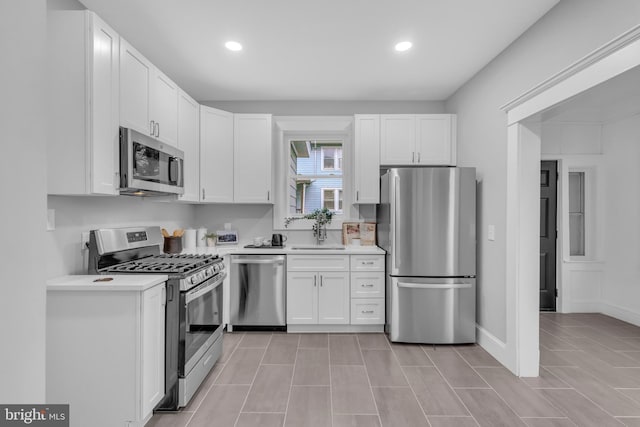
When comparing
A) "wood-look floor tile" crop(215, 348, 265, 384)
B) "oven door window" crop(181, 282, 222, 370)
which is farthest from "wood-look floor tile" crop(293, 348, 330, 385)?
"oven door window" crop(181, 282, 222, 370)

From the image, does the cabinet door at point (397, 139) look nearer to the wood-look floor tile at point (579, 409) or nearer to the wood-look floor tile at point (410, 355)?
the wood-look floor tile at point (410, 355)

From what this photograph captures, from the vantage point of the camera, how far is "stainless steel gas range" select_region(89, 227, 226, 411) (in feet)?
7.09

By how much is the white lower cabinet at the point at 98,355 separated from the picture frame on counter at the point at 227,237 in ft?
7.13

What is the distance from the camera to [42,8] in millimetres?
936

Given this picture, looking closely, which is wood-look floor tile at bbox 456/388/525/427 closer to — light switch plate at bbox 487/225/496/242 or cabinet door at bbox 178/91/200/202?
light switch plate at bbox 487/225/496/242

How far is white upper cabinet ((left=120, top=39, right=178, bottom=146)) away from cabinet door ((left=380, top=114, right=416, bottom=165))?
2.24m

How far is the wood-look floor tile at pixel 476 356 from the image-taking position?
2.90m

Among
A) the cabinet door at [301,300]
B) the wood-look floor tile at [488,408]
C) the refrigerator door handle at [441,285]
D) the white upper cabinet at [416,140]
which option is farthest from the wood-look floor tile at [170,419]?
the white upper cabinet at [416,140]

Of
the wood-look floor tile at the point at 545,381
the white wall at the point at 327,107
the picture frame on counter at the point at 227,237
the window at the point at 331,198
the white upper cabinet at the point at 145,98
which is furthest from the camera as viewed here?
the window at the point at 331,198

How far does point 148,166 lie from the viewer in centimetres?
244

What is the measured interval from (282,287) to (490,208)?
2249 mm

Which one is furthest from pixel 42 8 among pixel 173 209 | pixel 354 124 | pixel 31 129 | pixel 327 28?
pixel 354 124

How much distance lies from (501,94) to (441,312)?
2.10m

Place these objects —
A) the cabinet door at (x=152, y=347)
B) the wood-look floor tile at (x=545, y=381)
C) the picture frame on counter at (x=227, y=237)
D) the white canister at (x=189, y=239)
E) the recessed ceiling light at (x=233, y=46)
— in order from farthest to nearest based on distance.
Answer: the picture frame on counter at (x=227, y=237), the white canister at (x=189, y=239), the recessed ceiling light at (x=233, y=46), the wood-look floor tile at (x=545, y=381), the cabinet door at (x=152, y=347)
